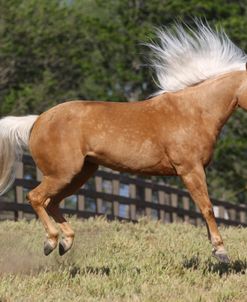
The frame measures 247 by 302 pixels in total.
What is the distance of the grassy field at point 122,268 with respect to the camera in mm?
7344

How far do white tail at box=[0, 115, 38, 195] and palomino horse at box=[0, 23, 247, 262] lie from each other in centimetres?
4

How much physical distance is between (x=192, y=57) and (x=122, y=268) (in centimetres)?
232

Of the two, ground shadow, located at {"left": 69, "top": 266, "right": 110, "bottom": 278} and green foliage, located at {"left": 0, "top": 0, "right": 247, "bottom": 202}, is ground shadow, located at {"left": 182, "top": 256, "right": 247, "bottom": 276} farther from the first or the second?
green foliage, located at {"left": 0, "top": 0, "right": 247, "bottom": 202}

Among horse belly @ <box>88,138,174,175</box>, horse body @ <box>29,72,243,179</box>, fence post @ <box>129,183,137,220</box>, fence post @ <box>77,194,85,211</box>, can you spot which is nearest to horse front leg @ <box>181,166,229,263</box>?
horse body @ <box>29,72,243,179</box>

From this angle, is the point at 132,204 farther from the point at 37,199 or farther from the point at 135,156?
the point at 135,156

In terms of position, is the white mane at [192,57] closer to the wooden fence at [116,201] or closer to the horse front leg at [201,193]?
the horse front leg at [201,193]

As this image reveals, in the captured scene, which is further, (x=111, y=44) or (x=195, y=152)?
(x=111, y=44)

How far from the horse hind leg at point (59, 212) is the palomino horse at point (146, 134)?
0.01 metres

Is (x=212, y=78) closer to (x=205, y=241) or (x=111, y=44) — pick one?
(x=205, y=241)

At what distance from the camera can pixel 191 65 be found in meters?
9.38

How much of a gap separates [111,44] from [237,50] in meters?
28.2

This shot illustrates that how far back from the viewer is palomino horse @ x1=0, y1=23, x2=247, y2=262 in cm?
883

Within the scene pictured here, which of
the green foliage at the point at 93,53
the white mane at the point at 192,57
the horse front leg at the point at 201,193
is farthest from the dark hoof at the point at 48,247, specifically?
the green foliage at the point at 93,53

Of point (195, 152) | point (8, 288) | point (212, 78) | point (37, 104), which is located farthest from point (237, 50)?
point (37, 104)
